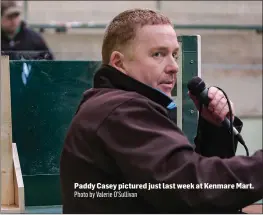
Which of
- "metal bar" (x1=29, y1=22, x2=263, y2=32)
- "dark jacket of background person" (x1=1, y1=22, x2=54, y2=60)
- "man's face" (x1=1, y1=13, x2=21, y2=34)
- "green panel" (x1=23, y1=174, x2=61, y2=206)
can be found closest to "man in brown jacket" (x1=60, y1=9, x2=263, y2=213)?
"green panel" (x1=23, y1=174, x2=61, y2=206)

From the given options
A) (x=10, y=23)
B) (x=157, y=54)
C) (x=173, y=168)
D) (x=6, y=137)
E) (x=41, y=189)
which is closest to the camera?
(x=173, y=168)

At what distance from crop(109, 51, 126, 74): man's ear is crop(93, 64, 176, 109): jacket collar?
0.01m

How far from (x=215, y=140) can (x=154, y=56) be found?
0.33 metres

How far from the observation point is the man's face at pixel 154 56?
1.60 meters

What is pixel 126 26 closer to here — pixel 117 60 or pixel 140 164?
pixel 117 60

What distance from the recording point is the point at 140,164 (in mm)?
1460

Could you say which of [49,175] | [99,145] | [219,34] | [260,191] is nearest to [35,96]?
[49,175]

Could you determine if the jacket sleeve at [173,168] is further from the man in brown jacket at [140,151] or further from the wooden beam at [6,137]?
the wooden beam at [6,137]

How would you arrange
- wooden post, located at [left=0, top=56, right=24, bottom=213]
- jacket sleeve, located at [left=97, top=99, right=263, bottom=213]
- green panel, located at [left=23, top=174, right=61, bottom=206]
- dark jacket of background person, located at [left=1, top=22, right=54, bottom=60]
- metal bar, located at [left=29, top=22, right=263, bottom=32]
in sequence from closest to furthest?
jacket sleeve, located at [left=97, top=99, right=263, bottom=213]
wooden post, located at [left=0, top=56, right=24, bottom=213]
green panel, located at [left=23, top=174, right=61, bottom=206]
dark jacket of background person, located at [left=1, top=22, right=54, bottom=60]
metal bar, located at [left=29, top=22, right=263, bottom=32]

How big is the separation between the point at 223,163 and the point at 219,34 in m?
4.61

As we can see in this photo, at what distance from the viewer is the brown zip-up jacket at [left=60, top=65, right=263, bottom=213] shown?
4.79 ft

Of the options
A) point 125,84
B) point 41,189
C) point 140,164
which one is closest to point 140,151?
point 140,164

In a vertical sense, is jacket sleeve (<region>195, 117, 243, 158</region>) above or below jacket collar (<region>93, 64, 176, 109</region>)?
below

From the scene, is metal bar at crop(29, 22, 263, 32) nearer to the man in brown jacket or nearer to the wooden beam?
the wooden beam
